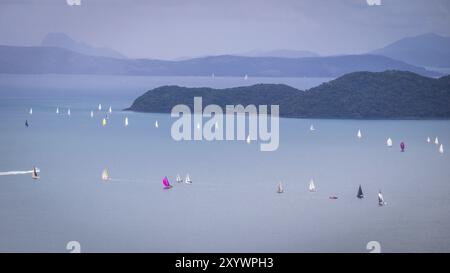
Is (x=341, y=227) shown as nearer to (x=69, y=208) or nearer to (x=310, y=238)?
(x=310, y=238)

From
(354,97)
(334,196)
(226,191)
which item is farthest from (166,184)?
(354,97)

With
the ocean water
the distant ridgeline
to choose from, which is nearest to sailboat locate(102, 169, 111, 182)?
the ocean water

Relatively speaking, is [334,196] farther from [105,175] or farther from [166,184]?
[105,175]

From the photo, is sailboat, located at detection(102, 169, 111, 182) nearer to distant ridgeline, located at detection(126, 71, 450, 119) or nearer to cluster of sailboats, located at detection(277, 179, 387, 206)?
cluster of sailboats, located at detection(277, 179, 387, 206)

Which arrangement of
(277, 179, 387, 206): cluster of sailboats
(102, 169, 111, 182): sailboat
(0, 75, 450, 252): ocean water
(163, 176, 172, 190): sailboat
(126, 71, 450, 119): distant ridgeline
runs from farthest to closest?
(126, 71, 450, 119): distant ridgeline < (102, 169, 111, 182): sailboat < (163, 176, 172, 190): sailboat < (277, 179, 387, 206): cluster of sailboats < (0, 75, 450, 252): ocean water

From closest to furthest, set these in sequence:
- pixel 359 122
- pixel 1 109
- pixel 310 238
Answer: pixel 310 238 < pixel 359 122 < pixel 1 109

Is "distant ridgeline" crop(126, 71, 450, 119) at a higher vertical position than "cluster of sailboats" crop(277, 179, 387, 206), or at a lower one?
higher
